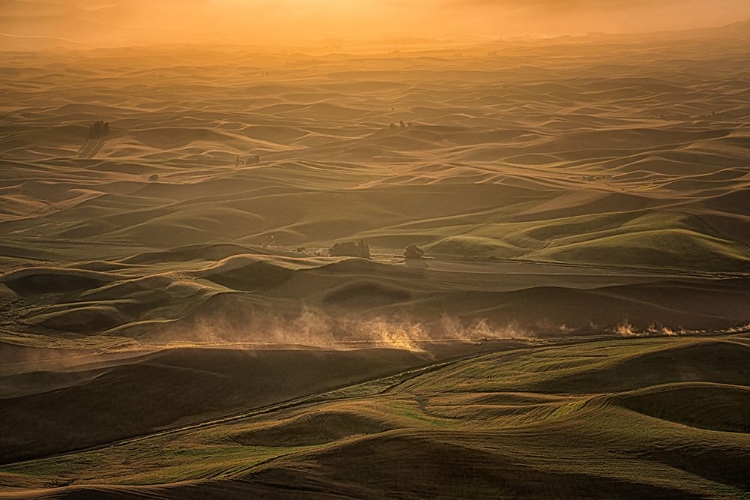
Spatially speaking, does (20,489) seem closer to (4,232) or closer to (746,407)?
(746,407)

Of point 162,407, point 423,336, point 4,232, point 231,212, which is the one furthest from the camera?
point 231,212

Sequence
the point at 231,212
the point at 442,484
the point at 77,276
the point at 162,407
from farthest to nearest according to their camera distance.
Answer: the point at 231,212 → the point at 77,276 → the point at 162,407 → the point at 442,484

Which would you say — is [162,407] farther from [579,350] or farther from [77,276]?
[77,276]

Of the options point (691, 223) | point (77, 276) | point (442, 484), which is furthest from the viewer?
point (691, 223)

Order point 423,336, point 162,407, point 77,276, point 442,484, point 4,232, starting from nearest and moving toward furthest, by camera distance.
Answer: point 442,484 → point 162,407 → point 423,336 → point 77,276 → point 4,232

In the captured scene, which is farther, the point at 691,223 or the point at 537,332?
the point at 691,223

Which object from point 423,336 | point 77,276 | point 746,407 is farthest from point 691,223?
point 77,276

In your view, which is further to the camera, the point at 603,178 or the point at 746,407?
the point at 603,178

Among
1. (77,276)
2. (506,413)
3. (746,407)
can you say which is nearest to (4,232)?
(77,276)

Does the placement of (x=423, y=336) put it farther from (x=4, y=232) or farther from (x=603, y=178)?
(x=603, y=178)
